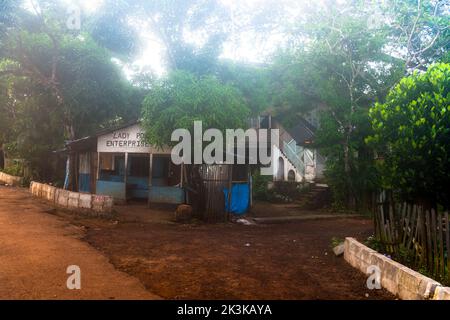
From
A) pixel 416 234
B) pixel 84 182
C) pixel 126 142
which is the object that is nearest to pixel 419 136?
pixel 416 234

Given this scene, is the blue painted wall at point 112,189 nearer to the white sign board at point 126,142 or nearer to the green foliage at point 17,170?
the white sign board at point 126,142

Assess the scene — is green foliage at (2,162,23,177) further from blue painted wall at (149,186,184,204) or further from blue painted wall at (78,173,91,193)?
blue painted wall at (149,186,184,204)

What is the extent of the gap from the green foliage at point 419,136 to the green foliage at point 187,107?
5532 mm

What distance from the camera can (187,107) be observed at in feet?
38.3

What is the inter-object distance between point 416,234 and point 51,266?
21.6 ft

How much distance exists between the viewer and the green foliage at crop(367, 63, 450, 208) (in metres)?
6.24

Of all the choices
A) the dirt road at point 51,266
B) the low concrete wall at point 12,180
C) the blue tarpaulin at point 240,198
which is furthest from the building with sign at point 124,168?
the low concrete wall at point 12,180

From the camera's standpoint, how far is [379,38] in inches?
599

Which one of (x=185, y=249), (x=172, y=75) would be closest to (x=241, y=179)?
(x=172, y=75)

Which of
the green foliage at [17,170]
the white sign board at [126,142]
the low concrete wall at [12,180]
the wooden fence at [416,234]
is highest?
the white sign board at [126,142]

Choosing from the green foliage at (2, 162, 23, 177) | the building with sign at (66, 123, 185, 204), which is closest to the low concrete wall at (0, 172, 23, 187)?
the green foliage at (2, 162, 23, 177)

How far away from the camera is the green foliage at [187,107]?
11555 millimetres

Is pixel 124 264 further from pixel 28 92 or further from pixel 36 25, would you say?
pixel 28 92

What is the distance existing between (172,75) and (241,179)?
513cm
